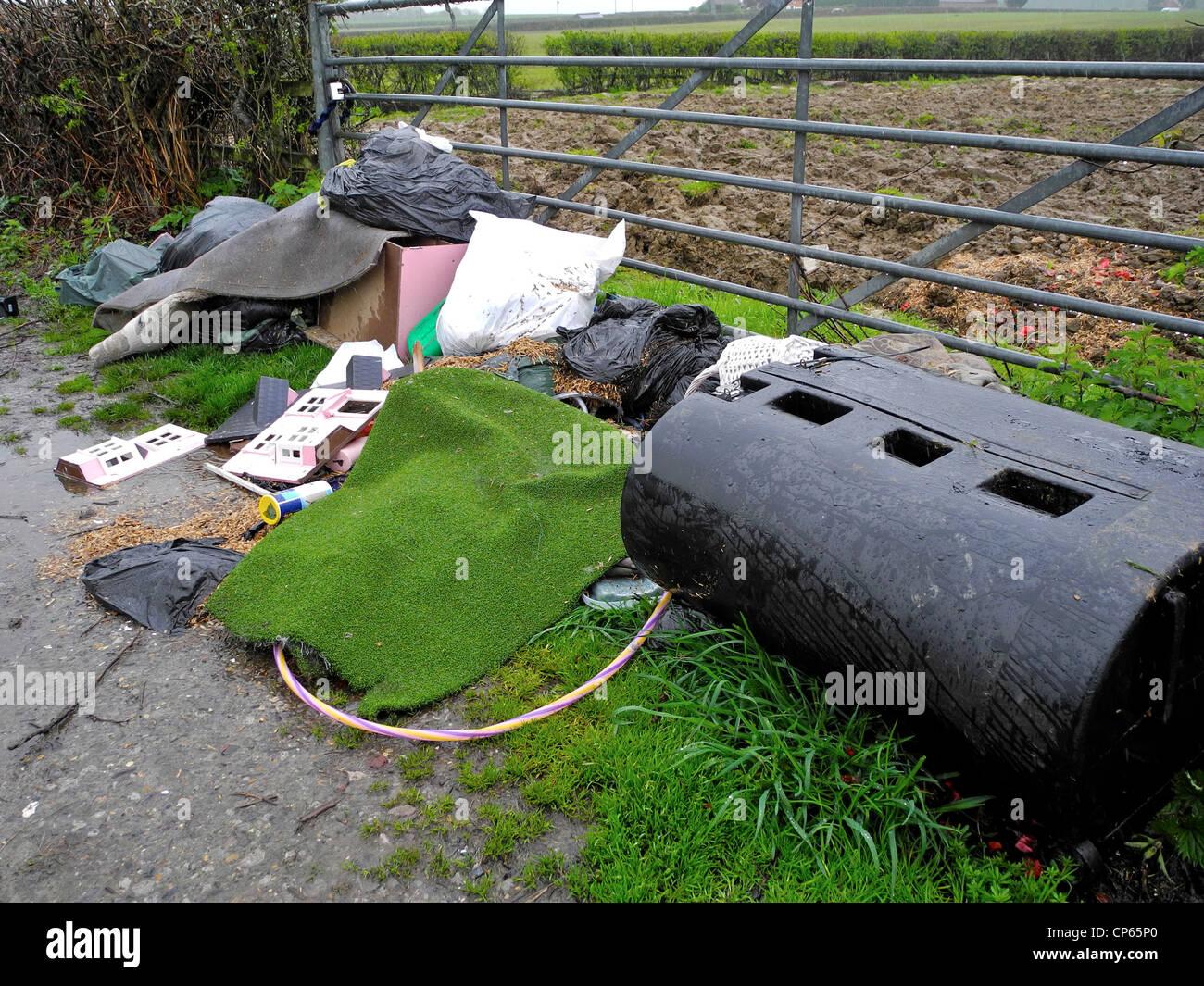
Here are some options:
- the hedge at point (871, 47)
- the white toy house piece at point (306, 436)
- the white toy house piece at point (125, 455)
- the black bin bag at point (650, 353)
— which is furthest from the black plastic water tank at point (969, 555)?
the hedge at point (871, 47)

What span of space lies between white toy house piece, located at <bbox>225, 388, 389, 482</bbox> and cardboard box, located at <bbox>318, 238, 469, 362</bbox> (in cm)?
87

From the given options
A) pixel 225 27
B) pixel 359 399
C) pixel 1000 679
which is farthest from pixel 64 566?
pixel 225 27

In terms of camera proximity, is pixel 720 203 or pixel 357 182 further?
pixel 720 203

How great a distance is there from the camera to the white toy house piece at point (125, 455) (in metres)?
3.94

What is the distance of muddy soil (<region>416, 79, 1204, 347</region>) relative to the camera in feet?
22.9

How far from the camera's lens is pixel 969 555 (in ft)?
5.95

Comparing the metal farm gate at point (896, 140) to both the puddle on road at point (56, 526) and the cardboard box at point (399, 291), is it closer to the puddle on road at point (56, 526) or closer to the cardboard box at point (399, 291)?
the cardboard box at point (399, 291)

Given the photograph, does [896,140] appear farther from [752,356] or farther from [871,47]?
[871,47]

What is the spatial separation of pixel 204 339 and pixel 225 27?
319cm

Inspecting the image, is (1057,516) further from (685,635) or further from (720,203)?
(720,203)

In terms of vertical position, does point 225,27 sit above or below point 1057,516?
above

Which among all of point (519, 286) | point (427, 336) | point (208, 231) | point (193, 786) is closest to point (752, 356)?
point (519, 286)

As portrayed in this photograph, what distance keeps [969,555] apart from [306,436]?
115 inches

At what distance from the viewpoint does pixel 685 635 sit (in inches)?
104
